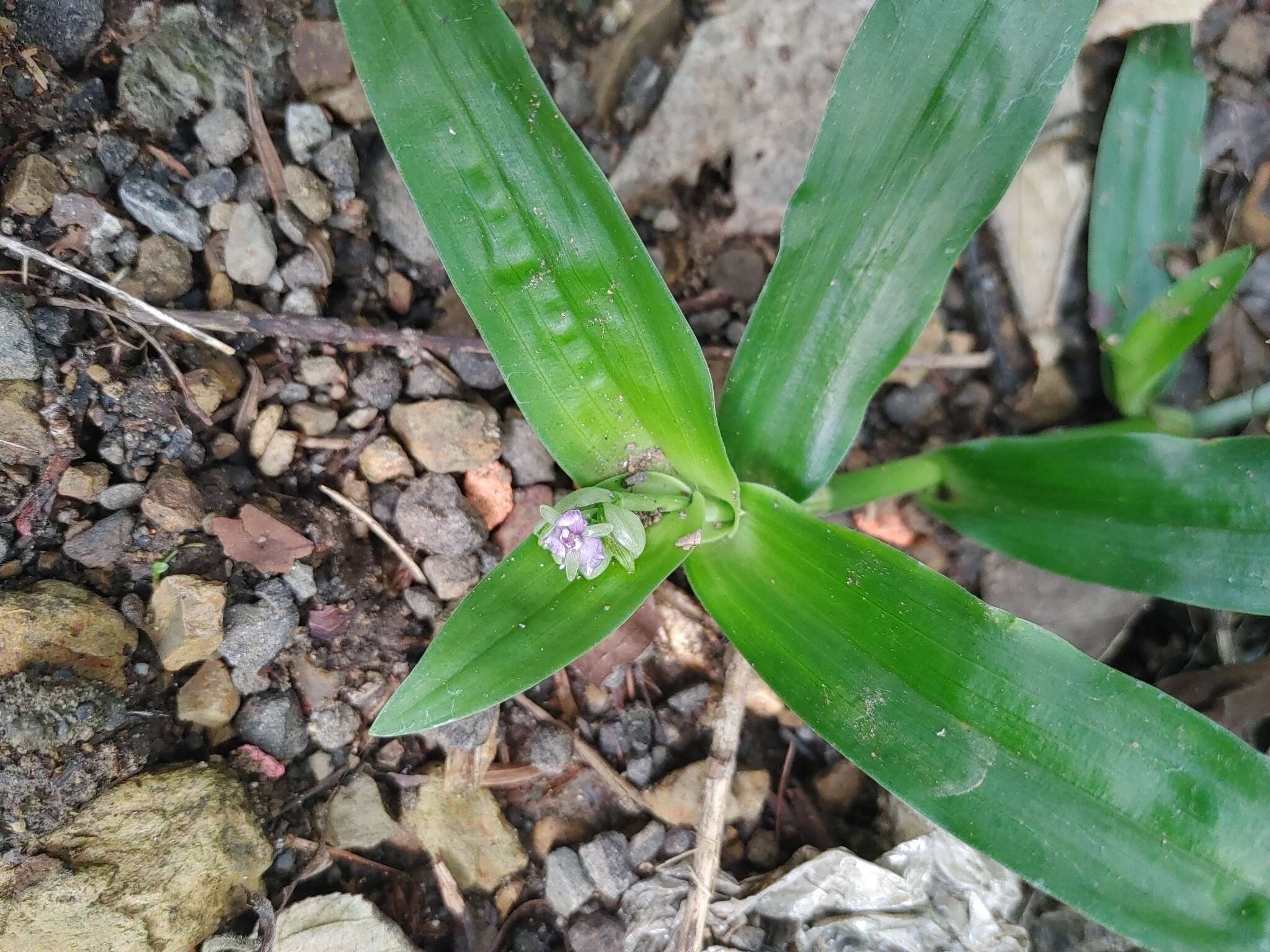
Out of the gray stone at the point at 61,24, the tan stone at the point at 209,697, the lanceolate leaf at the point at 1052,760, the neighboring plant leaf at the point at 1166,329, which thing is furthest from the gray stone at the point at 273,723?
the neighboring plant leaf at the point at 1166,329

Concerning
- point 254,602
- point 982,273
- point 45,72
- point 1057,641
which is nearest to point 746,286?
point 982,273

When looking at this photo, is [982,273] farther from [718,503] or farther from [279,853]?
[279,853]

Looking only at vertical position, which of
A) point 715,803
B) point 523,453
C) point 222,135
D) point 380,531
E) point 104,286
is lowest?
point 715,803

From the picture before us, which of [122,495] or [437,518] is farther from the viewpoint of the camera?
[437,518]

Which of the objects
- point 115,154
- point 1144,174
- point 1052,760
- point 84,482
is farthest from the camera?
point 1144,174

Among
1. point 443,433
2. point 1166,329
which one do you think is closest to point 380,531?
point 443,433

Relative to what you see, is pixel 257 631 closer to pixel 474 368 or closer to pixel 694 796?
pixel 474 368

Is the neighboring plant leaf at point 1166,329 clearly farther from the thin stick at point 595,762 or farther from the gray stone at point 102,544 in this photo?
the gray stone at point 102,544
